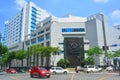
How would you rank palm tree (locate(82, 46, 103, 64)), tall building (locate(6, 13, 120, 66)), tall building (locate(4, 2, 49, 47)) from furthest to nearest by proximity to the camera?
1. tall building (locate(4, 2, 49, 47))
2. tall building (locate(6, 13, 120, 66))
3. palm tree (locate(82, 46, 103, 64))

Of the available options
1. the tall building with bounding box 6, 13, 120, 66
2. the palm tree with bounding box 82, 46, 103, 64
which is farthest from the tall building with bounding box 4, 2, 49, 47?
the palm tree with bounding box 82, 46, 103, 64

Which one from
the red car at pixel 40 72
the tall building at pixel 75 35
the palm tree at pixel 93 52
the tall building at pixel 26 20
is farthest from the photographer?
the tall building at pixel 26 20

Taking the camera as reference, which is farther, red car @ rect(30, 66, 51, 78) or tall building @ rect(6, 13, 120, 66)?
tall building @ rect(6, 13, 120, 66)

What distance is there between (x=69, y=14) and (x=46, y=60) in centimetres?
3221

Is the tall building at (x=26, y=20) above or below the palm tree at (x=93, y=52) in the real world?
above

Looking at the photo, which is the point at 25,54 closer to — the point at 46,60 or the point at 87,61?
the point at 46,60

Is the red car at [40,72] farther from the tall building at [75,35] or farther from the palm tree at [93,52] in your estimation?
the tall building at [75,35]

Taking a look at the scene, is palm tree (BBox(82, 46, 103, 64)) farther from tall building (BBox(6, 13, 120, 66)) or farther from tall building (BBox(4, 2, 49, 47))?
tall building (BBox(4, 2, 49, 47))

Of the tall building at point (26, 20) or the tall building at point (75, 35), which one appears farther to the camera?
the tall building at point (26, 20)

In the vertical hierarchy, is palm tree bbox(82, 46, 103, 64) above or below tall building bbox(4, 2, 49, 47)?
below

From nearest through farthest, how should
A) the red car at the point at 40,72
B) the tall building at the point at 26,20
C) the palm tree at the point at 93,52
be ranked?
the red car at the point at 40,72 < the palm tree at the point at 93,52 < the tall building at the point at 26,20

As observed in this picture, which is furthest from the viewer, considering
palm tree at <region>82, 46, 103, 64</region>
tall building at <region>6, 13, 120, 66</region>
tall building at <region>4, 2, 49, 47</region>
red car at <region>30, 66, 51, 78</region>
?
tall building at <region>4, 2, 49, 47</region>

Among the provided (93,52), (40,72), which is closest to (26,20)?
(93,52)

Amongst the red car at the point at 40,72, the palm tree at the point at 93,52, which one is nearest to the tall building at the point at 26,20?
the palm tree at the point at 93,52
